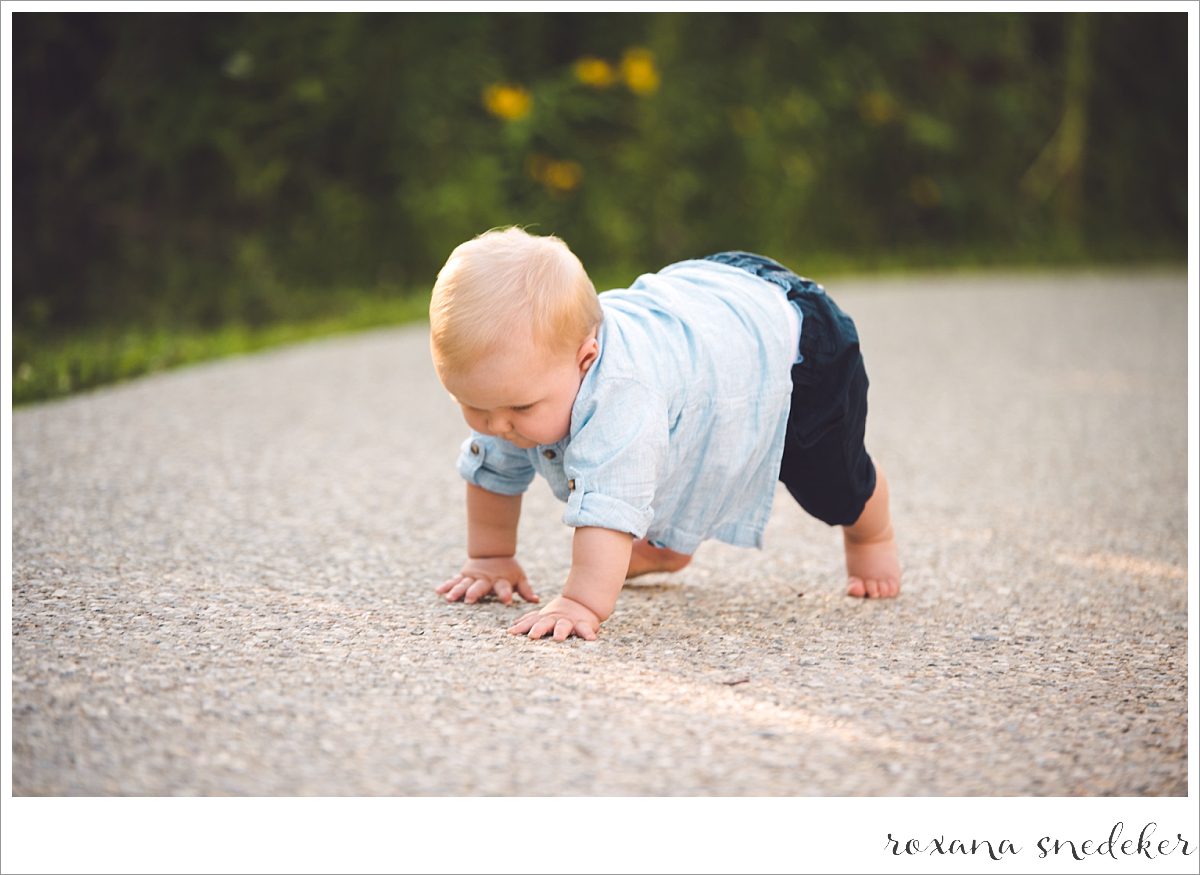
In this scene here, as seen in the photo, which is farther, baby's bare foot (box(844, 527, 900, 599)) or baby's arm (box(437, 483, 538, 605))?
baby's bare foot (box(844, 527, 900, 599))

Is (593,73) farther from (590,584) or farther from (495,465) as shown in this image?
(590,584)

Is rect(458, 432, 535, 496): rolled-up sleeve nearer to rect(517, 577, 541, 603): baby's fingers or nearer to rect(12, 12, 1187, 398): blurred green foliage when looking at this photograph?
rect(517, 577, 541, 603): baby's fingers

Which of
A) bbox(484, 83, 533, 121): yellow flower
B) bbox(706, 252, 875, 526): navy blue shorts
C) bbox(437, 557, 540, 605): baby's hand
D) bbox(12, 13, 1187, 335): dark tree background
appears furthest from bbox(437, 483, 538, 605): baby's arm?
bbox(484, 83, 533, 121): yellow flower

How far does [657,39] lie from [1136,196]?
173 inches

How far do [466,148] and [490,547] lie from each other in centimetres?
455

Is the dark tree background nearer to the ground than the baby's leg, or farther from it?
farther from it

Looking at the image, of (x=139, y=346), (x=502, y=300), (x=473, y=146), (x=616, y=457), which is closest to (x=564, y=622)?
(x=616, y=457)

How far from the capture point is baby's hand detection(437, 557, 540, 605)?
222 cm

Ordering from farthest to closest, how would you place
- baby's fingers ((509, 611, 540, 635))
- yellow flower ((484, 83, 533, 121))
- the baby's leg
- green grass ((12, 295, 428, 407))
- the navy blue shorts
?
yellow flower ((484, 83, 533, 121))
green grass ((12, 295, 428, 407))
the baby's leg
the navy blue shorts
baby's fingers ((509, 611, 540, 635))

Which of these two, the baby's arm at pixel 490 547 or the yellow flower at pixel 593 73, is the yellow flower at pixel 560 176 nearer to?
the yellow flower at pixel 593 73

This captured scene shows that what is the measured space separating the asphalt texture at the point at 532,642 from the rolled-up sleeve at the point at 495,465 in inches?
8.4

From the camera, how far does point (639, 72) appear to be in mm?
6734

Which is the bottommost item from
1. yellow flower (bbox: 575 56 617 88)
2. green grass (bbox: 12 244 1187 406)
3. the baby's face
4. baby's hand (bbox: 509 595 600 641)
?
green grass (bbox: 12 244 1187 406)

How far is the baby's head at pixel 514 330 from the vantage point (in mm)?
1880
